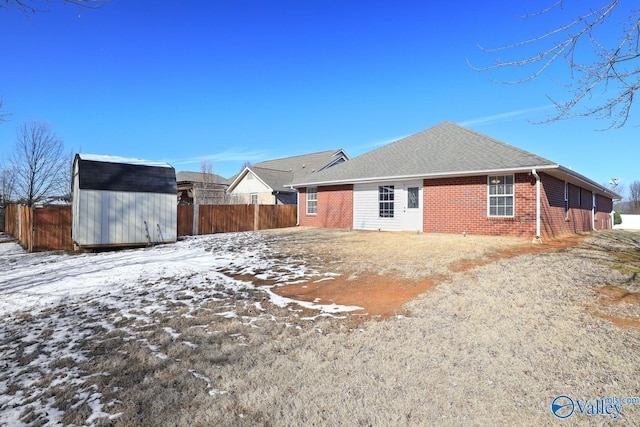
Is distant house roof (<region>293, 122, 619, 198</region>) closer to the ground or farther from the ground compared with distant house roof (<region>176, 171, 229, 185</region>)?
closer to the ground

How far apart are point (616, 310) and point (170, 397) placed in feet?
18.2

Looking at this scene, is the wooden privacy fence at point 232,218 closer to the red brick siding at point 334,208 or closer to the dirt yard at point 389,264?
A: the red brick siding at point 334,208

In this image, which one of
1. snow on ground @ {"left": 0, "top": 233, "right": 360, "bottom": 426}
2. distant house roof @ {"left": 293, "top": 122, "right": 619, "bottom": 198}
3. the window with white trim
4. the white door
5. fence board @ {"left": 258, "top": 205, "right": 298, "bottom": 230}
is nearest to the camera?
snow on ground @ {"left": 0, "top": 233, "right": 360, "bottom": 426}

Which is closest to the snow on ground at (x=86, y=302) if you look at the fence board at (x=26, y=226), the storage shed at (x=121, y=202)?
the storage shed at (x=121, y=202)

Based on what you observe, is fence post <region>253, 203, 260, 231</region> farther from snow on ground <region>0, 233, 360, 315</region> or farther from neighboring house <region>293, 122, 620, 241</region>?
snow on ground <region>0, 233, 360, 315</region>

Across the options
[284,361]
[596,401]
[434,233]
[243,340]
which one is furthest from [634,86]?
[434,233]

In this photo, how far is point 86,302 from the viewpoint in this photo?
553 centimetres

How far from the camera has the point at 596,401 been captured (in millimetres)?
2512

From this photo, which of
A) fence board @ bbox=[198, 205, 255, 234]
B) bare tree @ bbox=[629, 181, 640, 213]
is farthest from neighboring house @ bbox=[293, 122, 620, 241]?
bare tree @ bbox=[629, 181, 640, 213]

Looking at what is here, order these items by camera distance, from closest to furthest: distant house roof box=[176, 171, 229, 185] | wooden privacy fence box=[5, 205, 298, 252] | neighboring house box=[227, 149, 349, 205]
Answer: wooden privacy fence box=[5, 205, 298, 252] < neighboring house box=[227, 149, 349, 205] < distant house roof box=[176, 171, 229, 185]

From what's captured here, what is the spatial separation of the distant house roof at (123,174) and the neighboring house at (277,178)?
1004cm

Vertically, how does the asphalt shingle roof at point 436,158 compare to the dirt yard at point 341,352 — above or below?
above

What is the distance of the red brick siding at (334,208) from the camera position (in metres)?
17.1

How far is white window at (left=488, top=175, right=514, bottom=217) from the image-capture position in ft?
39.7
